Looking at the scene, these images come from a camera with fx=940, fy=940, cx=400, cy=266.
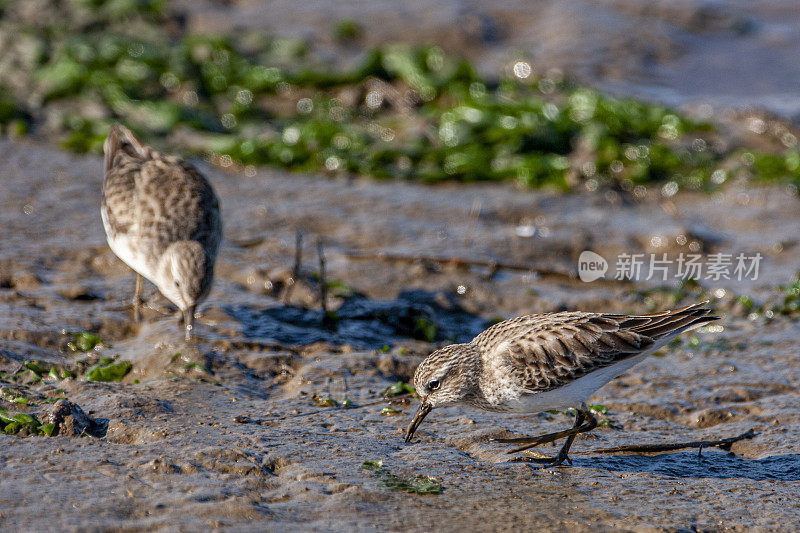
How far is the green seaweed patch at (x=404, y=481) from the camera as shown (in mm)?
5109

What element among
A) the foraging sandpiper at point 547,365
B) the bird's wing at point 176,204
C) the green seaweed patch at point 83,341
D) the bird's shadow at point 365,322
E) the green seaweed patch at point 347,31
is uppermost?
the green seaweed patch at point 347,31

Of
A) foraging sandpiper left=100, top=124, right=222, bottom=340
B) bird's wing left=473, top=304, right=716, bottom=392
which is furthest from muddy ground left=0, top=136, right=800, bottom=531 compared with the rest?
bird's wing left=473, top=304, right=716, bottom=392

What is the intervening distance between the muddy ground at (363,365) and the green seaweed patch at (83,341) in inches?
3.1

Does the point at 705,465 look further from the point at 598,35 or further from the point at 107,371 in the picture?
the point at 598,35

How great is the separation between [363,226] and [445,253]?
1030mm

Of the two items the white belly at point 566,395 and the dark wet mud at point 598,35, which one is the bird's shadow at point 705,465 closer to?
the white belly at point 566,395

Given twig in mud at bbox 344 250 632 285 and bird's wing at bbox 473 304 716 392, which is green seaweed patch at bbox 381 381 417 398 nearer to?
bird's wing at bbox 473 304 716 392

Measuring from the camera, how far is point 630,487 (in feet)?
17.5

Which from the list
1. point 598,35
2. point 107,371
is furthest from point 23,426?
point 598,35

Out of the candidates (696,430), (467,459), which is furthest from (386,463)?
(696,430)

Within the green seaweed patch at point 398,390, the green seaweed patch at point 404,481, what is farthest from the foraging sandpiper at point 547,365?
the green seaweed patch at point 398,390

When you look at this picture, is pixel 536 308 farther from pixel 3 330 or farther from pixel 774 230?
pixel 3 330

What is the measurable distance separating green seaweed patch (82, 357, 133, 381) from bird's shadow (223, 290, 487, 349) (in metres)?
1.03

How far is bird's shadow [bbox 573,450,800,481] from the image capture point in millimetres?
5566
